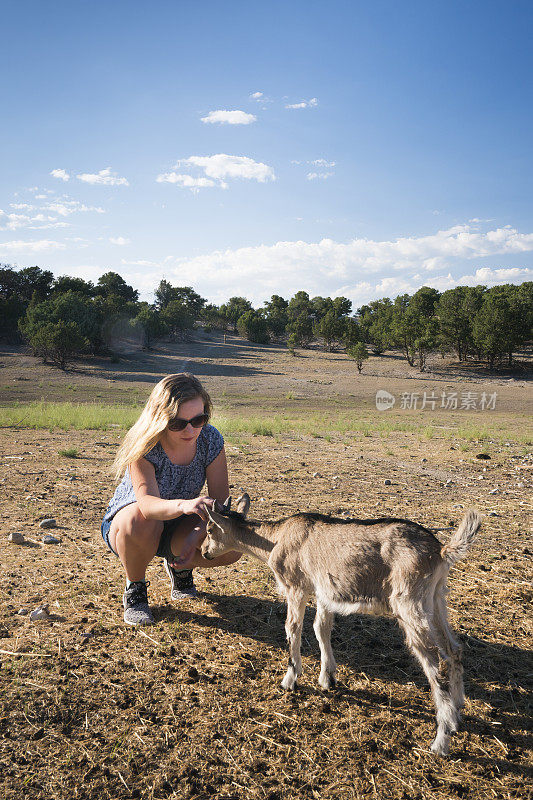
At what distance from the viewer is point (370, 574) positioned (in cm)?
367

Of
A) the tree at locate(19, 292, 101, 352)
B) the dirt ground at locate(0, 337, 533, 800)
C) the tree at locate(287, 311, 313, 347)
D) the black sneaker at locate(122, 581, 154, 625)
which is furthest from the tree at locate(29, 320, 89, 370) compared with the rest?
the black sneaker at locate(122, 581, 154, 625)

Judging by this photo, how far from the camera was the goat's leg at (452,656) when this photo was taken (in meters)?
3.42

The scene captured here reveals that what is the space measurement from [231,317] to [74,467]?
106 metres

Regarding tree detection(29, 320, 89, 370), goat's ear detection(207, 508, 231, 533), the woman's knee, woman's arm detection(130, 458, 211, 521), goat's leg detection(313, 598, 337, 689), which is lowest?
goat's leg detection(313, 598, 337, 689)

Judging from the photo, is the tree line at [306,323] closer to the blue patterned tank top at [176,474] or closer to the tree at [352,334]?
the tree at [352,334]

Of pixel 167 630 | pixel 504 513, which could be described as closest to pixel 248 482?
pixel 504 513

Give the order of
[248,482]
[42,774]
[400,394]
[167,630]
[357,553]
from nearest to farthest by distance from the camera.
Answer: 1. [42,774]
2. [357,553]
3. [167,630]
4. [248,482]
5. [400,394]

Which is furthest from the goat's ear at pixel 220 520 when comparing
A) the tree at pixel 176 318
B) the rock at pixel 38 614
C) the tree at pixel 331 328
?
the tree at pixel 331 328

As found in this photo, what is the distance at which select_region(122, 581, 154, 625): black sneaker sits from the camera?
4816mm

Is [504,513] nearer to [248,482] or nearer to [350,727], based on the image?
[248,482]

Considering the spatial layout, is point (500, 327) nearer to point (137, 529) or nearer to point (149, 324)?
point (149, 324)

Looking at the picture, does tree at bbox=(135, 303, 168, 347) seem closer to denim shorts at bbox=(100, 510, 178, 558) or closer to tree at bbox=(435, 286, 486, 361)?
tree at bbox=(435, 286, 486, 361)

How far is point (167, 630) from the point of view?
4.75m

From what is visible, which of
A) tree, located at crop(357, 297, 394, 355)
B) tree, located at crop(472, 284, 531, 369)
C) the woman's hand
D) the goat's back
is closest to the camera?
the goat's back
